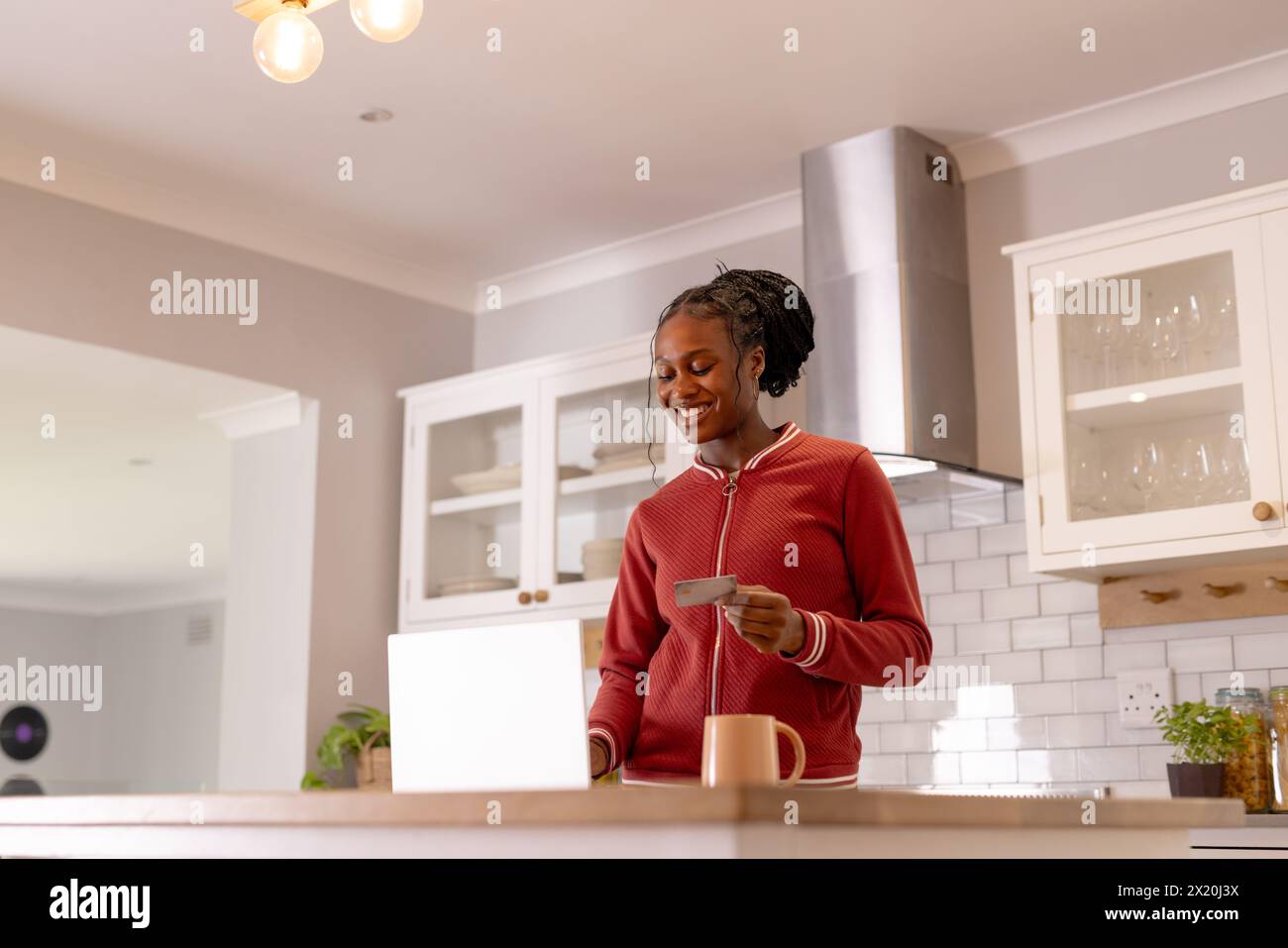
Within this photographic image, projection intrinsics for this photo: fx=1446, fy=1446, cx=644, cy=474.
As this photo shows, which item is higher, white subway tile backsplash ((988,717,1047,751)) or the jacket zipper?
the jacket zipper

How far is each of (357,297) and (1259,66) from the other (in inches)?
97.5

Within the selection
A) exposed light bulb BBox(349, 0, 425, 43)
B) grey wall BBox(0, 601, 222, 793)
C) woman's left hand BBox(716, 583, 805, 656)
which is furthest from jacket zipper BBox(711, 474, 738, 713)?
grey wall BBox(0, 601, 222, 793)

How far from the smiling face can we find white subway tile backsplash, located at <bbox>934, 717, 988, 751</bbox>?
5.54 feet

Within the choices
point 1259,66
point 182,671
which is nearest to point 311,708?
point 1259,66

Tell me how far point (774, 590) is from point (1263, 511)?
1.41m

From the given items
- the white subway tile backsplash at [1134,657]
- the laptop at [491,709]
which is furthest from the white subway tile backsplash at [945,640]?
the laptop at [491,709]

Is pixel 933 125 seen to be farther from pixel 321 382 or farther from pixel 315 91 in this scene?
pixel 321 382

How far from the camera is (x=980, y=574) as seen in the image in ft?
11.0

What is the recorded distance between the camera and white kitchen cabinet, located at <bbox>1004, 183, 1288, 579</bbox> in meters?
2.78

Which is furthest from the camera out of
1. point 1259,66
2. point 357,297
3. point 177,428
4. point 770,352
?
point 177,428

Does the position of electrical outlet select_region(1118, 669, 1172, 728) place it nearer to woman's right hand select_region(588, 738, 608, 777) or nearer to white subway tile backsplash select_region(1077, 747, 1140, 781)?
white subway tile backsplash select_region(1077, 747, 1140, 781)

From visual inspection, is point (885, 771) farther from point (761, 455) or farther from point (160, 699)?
point (160, 699)

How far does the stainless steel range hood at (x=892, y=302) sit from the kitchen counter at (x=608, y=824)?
1903mm

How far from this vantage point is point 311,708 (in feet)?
12.9
